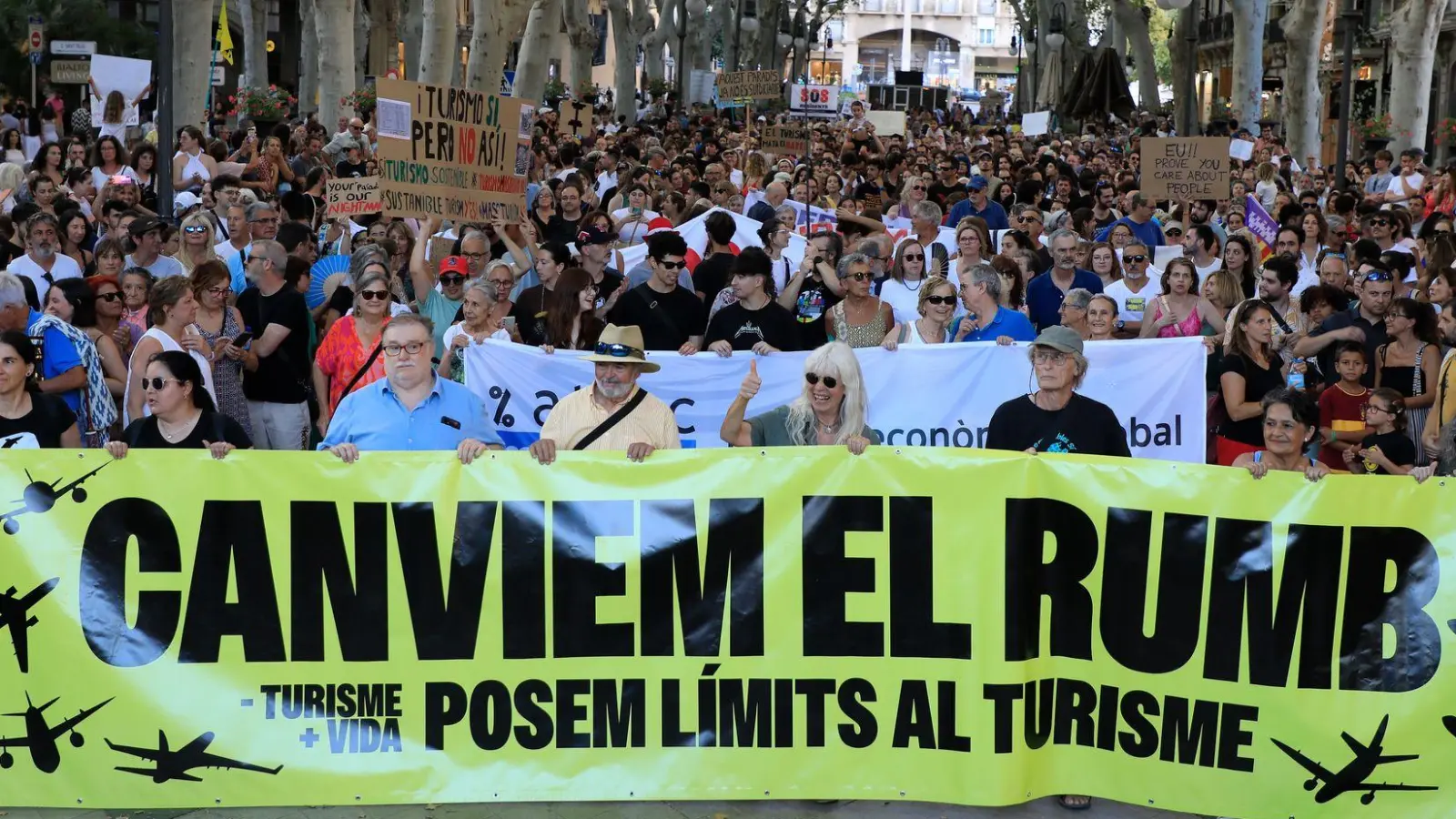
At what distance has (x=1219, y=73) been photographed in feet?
268

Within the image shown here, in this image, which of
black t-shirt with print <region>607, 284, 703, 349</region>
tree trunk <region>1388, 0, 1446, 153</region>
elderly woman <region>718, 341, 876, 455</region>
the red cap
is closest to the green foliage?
tree trunk <region>1388, 0, 1446, 153</region>

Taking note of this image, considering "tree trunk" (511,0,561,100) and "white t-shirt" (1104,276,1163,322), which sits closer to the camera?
"white t-shirt" (1104,276,1163,322)


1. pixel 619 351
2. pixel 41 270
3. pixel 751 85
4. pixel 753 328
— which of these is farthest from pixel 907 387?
pixel 751 85

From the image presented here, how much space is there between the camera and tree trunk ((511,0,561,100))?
25.9 meters

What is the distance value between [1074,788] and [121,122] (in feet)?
51.2

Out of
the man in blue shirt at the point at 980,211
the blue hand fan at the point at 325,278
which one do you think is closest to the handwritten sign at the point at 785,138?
the man in blue shirt at the point at 980,211

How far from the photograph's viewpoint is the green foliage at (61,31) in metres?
41.3

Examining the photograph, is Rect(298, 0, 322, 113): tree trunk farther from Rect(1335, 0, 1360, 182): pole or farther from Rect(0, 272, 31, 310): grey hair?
Rect(0, 272, 31, 310): grey hair

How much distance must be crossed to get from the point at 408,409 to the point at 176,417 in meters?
0.81

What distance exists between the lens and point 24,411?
21.7 ft

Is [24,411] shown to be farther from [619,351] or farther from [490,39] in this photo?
[490,39]

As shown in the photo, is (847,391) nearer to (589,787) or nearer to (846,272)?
(589,787)

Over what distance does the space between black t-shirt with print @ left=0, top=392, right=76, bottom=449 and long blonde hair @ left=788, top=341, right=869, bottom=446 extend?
104 inches

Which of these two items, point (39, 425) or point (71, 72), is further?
point (71, 72)
